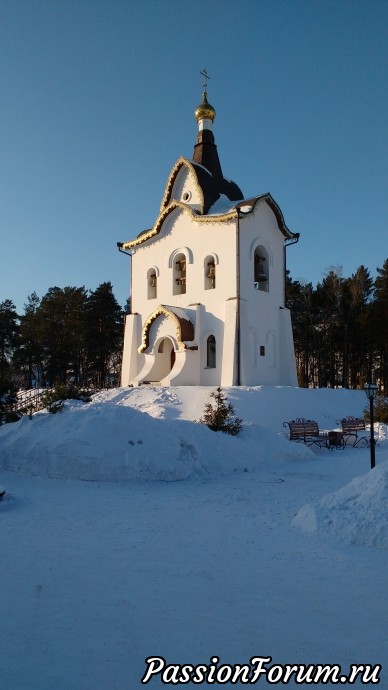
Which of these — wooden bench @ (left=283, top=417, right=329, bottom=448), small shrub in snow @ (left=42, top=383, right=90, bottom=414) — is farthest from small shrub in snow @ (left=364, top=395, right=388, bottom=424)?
small shrub in snow @ (left=42, top=383, right=90, bottom=414)

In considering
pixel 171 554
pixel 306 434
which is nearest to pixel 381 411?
pixel 306 434

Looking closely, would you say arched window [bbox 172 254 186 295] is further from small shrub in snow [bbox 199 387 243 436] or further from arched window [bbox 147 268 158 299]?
small shrub in snow [bbox 199 387 243 436]

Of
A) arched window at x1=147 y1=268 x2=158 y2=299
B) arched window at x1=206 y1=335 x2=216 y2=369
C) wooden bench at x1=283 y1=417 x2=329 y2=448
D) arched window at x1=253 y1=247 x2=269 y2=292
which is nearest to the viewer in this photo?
wooden bench at x1=283 y1=417 x2=329 y2=448

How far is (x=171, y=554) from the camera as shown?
5406 millimetres

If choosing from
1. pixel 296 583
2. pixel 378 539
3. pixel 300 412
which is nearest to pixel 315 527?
pixel 378 539

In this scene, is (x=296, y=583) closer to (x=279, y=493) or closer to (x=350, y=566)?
(x=350, y=566)

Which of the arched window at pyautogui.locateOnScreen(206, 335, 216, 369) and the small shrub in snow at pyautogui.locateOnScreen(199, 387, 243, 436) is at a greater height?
the arched window at pyautogui.locateOnScreen(206, 335, 216, 369)

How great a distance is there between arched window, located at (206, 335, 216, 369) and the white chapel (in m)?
0.05

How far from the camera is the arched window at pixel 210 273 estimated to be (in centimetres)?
2531

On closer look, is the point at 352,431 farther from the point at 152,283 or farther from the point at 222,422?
the point at 152,283

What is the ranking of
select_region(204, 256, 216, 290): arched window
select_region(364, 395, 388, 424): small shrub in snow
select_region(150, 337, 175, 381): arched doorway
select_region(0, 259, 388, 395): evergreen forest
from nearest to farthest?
1. select_region(364, 395, 388, 424): small shrub in snow
2. select_region(204, 256, 216, 290): arched window
3. select_region(150, 337, 175, 381): arched doorway
4. select_region(0, 259, 388, 395): evergreen forest

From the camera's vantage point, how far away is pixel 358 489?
671 centimetres

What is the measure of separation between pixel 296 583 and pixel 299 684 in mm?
1534

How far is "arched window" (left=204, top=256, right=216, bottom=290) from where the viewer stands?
2531 centimetres
